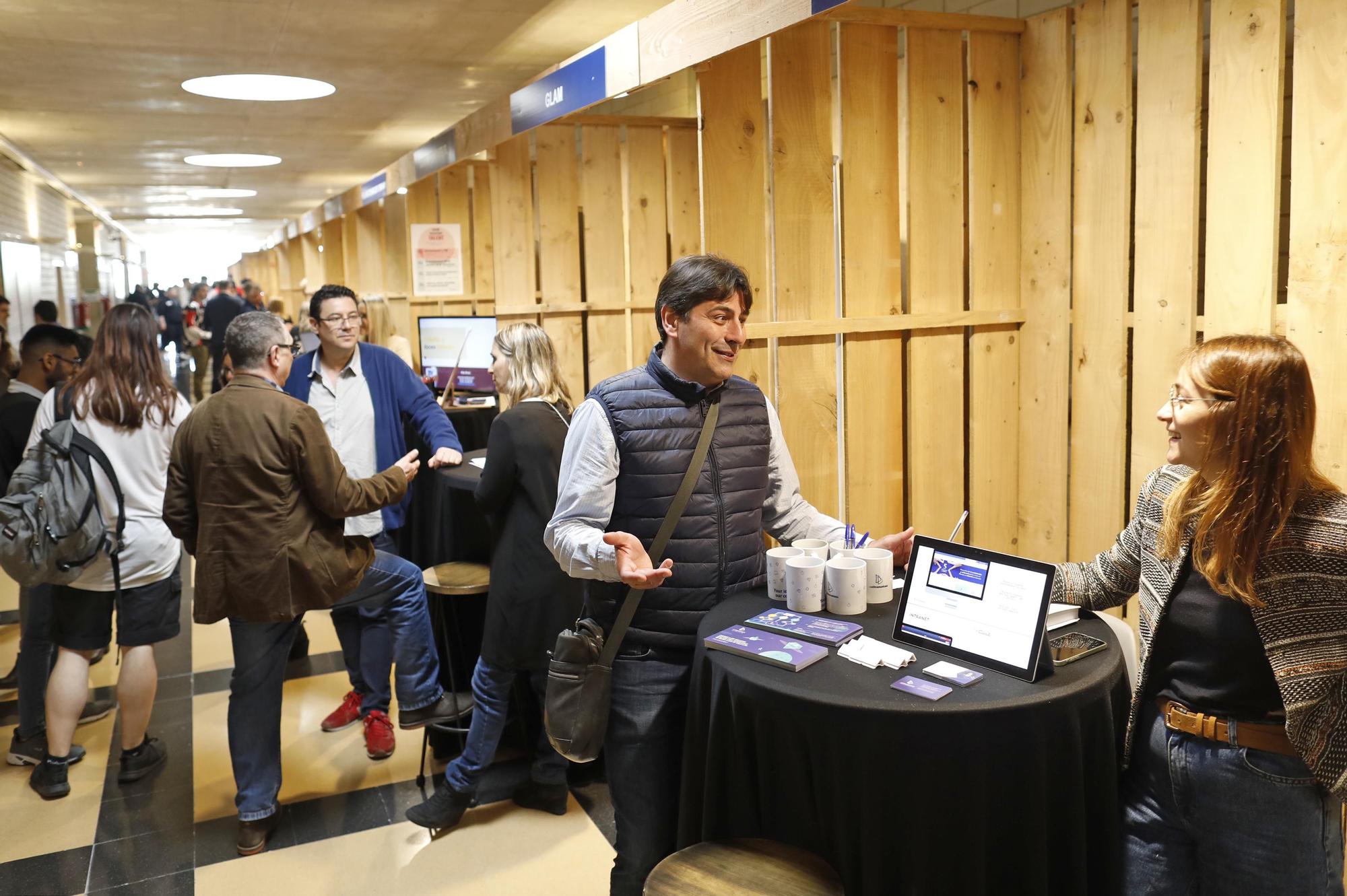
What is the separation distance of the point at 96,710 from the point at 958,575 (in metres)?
4.01

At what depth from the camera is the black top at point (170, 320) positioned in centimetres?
1561

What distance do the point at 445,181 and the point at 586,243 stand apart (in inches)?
104

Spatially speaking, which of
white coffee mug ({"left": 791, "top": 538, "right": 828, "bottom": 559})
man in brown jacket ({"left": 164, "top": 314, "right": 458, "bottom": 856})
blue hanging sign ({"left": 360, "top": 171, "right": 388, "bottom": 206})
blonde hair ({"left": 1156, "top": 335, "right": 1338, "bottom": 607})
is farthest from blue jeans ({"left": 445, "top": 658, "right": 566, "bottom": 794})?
blue hanging sign ({"left": 360, "top": 171, "right": 388, "bottom": 206})

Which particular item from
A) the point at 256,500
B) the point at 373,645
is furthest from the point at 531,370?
the point at 373,645

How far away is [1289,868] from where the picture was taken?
1694 mm

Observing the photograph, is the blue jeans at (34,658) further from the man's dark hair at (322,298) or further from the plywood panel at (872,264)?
the plywood panel at (872,264)

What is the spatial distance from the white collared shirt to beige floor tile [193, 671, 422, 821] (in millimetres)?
877

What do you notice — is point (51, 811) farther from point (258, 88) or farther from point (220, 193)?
point (220, 193)

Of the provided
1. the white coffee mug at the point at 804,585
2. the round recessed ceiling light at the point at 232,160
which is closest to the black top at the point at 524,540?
the white coffee mug at the point at 804,585

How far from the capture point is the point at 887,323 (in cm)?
372

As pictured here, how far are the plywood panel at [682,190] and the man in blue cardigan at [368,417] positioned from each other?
2.64 metres

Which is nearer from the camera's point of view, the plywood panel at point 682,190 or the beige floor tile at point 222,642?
the beige floor tile at point 222,642

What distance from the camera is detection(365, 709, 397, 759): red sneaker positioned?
3969 millimetres

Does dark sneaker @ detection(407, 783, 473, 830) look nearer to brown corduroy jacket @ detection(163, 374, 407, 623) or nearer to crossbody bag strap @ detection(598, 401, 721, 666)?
brown corduroy jacket @ detection(163, 374, 407, 623)
